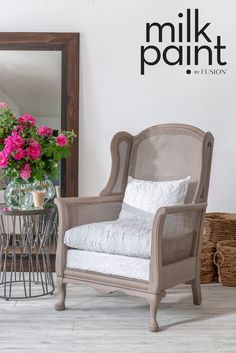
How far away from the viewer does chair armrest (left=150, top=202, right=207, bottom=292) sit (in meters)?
2.52

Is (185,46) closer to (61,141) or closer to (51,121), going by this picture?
(51,121)

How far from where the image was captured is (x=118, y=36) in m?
3.80

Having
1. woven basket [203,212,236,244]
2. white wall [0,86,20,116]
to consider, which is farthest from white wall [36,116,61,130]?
woven basket [203,212,236,244]

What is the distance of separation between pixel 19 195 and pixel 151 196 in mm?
798

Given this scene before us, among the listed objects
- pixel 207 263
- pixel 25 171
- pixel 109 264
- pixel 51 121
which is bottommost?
pixel 207 263

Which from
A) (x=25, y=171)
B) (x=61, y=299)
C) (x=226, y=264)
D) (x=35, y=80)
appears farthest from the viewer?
(x=35, y=80)

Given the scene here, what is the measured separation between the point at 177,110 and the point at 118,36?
713 millimetres

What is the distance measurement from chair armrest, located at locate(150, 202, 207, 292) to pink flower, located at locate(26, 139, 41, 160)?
852 millimetres

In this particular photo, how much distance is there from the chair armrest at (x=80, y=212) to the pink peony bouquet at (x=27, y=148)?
0.86ft

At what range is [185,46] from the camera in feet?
12.5

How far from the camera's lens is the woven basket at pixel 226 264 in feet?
11.1

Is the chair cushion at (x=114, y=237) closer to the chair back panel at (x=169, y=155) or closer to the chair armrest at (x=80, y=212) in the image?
the chair armrest at (x=80, y=212)

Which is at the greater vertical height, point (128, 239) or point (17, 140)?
point (17, 140)

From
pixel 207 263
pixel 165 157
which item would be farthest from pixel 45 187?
pixel 207 263
